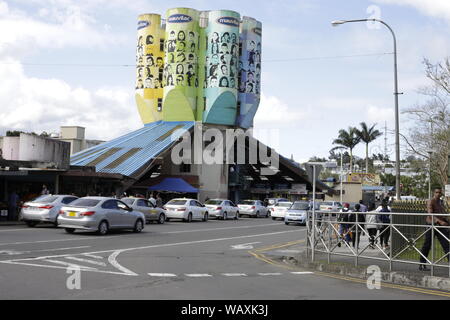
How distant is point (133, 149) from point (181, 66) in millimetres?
12117

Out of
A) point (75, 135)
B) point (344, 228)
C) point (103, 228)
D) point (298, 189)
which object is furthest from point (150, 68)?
point (344, 228)

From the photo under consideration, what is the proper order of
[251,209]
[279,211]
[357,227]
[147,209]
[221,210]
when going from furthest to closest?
[251,209] → [279,211] → [221,210] → [147,209] → [357,227]

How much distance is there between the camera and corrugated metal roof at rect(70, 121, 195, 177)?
158 ft

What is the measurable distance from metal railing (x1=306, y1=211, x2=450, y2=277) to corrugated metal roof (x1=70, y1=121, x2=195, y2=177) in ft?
105

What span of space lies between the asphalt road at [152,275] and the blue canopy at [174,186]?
34965mm

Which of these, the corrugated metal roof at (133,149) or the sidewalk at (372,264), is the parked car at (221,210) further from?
the sidewalk at (372,264)

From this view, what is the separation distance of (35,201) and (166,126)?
1430 inches

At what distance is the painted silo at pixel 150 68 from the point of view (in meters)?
62.8

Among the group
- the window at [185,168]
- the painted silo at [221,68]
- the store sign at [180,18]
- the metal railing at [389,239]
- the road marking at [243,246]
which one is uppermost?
the store sign at [180,18]

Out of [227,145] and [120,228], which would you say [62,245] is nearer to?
[120,228]

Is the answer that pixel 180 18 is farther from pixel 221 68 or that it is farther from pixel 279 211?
pixel 279 211

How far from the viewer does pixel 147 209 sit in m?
31.1

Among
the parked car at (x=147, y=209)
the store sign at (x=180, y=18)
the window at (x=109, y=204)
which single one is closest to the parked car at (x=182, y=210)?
the parked car at (x=147, y=209)
